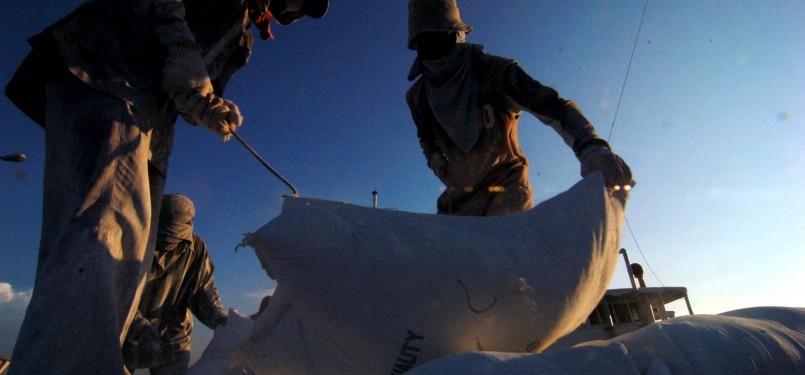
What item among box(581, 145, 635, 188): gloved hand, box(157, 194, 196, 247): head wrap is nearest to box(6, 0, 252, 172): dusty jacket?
box(581, 145, 635, 188): gloved hand

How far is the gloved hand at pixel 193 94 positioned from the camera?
3.15 ft

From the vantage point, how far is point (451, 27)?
152 centimetres

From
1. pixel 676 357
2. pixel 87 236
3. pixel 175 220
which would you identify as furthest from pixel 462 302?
pixel 175 220

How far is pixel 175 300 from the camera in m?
2.46

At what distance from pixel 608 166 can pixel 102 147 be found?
1.12m

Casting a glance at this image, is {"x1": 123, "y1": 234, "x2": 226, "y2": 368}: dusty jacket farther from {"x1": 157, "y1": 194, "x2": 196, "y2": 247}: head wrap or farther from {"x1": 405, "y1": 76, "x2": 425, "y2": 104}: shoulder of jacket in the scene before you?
{"x1": 405, "y1": 76, "x2": 425, "y2": 104}: shoulder of jacket

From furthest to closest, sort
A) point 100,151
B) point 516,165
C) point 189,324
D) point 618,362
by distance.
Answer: point 189,324, point 516,165, point 100,151, point 618,362

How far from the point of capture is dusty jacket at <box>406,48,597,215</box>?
4.50 feet

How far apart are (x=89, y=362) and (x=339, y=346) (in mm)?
415

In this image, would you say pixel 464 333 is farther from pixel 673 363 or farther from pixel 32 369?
pixel 32 369

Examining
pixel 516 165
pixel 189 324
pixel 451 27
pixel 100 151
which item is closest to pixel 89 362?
pixel 100 151

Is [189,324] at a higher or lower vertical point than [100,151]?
lower

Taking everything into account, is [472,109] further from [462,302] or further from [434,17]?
[462,302]

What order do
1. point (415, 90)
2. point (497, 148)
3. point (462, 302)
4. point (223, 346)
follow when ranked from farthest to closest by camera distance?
point (415, 90) < point (497, 148) < point (223, 346) < point (462, 302)
